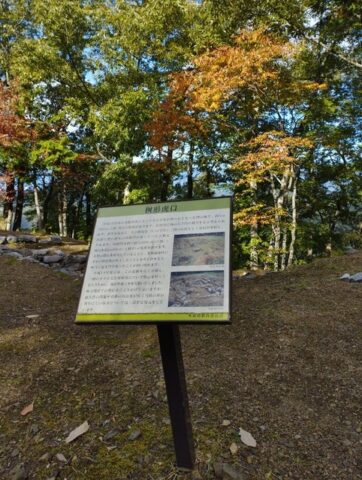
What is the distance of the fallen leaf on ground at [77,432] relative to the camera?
116 inches

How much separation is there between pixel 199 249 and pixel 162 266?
269 millimetres

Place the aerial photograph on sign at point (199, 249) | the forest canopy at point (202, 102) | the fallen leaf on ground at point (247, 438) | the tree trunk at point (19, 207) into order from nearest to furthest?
the aerial photograph on sign at point (199, 249) → the fallen leaf on ground at point (247, 438) → the forest canopy at point (202, 102) → the tree trunk at point (19, 207)

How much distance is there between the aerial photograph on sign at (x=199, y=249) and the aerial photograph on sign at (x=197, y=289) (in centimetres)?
8

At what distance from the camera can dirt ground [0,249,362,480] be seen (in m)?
2.66

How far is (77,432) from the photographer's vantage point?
3010 mm

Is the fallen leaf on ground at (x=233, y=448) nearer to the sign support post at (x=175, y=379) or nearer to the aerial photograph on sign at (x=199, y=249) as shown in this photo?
the sign support post at (x=175, y=379)

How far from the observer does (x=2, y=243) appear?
432 inches

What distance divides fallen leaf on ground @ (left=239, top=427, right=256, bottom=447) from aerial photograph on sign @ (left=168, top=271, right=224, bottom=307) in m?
1.43

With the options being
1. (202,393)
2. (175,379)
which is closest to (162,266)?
(175,379)

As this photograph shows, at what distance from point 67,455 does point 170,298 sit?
5.55ft

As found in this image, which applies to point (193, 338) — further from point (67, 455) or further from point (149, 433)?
point (67, 455)

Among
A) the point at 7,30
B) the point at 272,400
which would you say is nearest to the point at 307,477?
the point at 272,400

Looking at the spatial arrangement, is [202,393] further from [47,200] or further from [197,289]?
[47,200]

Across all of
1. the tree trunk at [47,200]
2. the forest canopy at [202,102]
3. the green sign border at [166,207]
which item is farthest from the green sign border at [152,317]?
the tree trunk at [47,200]
